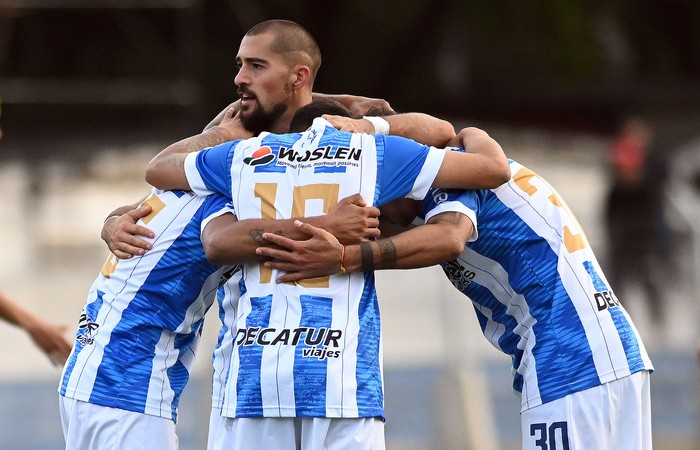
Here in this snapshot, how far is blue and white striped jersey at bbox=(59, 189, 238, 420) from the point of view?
17.5 ft

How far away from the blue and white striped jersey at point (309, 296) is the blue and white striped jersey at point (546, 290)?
0.37m

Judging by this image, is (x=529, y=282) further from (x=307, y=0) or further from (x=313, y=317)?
(x=307, y=0)

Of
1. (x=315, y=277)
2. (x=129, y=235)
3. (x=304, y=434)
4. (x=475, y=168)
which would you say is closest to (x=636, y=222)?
(x=475, y=168)

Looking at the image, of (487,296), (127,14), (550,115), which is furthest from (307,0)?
(487,296)

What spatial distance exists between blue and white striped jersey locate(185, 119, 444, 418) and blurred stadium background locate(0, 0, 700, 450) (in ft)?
17.7

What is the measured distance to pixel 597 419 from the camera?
206 inches

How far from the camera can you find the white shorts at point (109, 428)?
17.6ft

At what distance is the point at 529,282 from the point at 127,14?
11759 millimetres

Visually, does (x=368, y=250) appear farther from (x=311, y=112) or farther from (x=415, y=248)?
(x=311, y=112)

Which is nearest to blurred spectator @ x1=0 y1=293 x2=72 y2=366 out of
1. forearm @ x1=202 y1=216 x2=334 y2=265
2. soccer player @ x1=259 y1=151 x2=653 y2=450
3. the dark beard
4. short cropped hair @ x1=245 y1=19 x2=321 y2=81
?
the dark beard

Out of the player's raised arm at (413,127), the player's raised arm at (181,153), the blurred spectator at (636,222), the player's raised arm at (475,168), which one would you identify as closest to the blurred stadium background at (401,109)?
the blurred spectator at (636,222)

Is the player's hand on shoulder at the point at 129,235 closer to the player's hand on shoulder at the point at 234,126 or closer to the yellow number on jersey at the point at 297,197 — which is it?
the player's hand on shoulder at the point at 234,126

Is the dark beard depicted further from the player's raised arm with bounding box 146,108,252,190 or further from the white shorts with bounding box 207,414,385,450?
the white shorts with bounding box 207,414,385,450

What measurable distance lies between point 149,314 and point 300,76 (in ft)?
4.16
